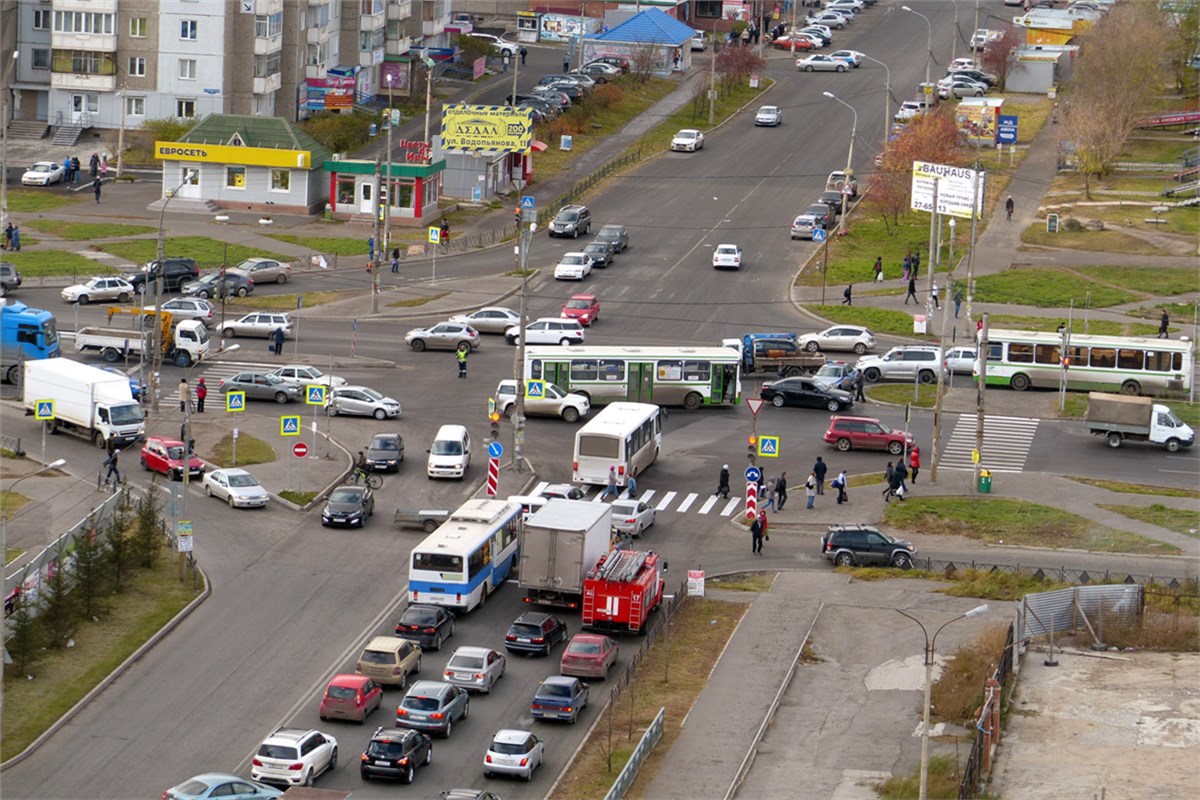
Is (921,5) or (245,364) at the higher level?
(921,5)

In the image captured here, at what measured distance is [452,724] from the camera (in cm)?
5038

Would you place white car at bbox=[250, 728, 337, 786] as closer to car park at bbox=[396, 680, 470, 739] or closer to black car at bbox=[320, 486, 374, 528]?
car park at bbox=[396, 680, 470, 739]

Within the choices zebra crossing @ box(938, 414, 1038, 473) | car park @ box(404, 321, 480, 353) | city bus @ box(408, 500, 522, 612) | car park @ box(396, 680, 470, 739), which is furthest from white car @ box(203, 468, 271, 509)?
zebra crossing @ box(938, 414, 1038, 473)

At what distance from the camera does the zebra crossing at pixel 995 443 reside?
75125 millimetres

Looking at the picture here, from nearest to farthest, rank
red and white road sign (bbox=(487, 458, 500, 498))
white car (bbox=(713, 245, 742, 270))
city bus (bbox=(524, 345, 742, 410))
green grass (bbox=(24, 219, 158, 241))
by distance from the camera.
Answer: red and white road sign (bbox=(487, 458, 500, 498)) → city bus (bbox=(524, 345, 742, 410)) → white car (bbox=(713, 245, 742, 270)) → green grass (bbox=(24, 219, 158, 241))

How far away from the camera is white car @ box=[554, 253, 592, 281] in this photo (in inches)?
3942

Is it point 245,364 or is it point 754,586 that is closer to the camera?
point 754,586

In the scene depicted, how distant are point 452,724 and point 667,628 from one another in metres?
9.77

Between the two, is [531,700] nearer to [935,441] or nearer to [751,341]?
[935,441]

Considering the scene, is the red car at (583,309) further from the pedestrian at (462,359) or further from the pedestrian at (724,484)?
the pedestrian at (724,484)

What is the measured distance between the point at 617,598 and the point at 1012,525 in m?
16.9

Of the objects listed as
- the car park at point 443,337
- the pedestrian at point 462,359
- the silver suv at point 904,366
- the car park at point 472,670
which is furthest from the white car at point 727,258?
the car park at point 472,670

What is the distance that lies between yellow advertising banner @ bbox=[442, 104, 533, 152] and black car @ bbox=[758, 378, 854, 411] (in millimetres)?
38762

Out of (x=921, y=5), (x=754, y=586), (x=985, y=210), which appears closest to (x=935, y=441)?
(x=754, y=586)
